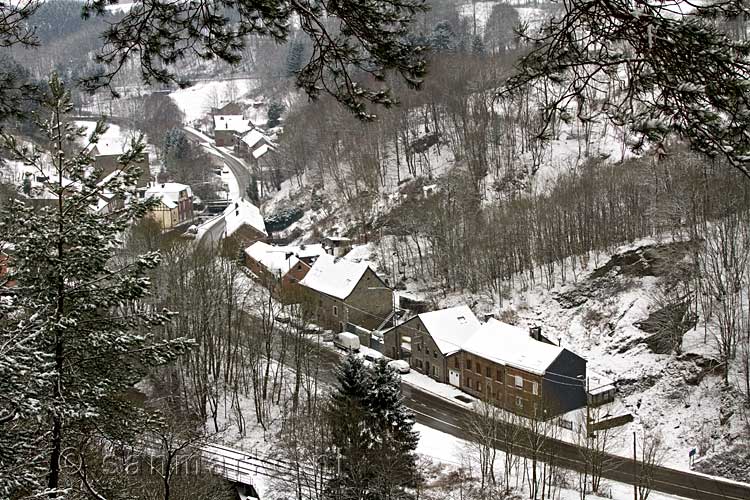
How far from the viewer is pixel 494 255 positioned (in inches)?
1250

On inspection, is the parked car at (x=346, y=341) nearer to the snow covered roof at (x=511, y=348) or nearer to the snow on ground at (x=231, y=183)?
the snow covered roof at (x=511, y=348)

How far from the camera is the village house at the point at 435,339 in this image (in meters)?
27.9

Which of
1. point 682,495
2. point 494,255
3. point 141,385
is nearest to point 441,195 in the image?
point 494,255

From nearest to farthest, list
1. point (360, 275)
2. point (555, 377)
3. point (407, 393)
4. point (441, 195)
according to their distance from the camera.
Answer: point (555, 377)
point (407, 393)
point (360, 275)
point (441, 195)

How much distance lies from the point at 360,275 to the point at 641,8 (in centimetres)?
2882

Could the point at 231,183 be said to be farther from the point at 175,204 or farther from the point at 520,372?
the point at 520,372

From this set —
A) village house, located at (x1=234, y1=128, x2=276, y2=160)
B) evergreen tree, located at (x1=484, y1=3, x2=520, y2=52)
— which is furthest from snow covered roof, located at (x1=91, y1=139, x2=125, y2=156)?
evergreen tree, located at (x1=484, y1=3, x2=520, y2=52)

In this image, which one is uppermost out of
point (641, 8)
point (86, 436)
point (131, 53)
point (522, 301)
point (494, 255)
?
point (494, 255)

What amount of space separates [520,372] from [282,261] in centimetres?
1670

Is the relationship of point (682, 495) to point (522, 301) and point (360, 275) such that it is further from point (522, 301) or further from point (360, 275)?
point (360, 275)

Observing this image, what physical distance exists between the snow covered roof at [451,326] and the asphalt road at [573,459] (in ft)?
7.16

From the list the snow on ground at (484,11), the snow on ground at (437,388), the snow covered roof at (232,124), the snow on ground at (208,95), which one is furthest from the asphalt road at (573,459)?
the snow on ground at (484,11)

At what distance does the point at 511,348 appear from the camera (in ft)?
84.5

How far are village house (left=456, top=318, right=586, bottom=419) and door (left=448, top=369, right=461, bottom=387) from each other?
0.31ft
